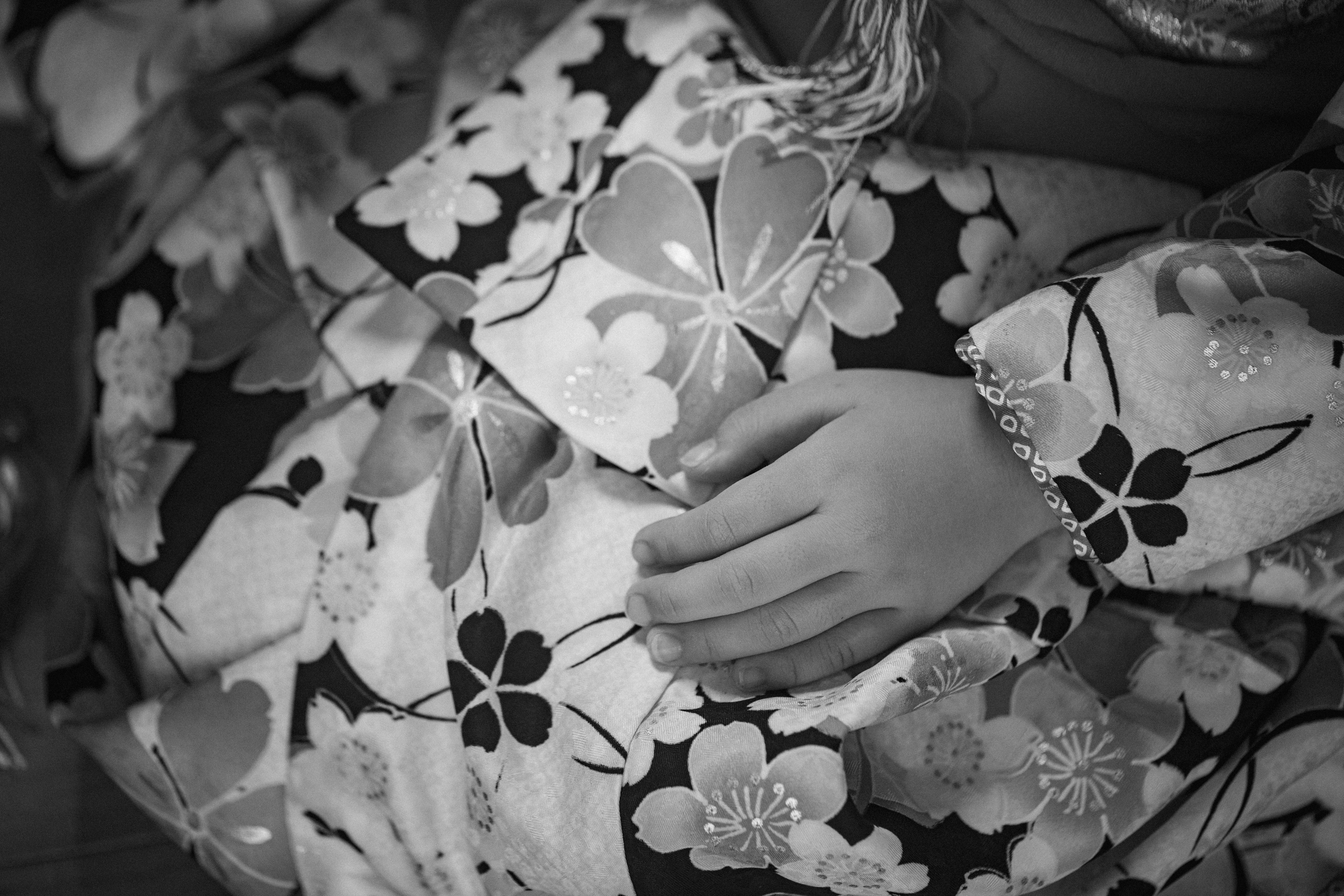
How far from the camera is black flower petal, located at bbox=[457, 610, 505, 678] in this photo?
1.82ft

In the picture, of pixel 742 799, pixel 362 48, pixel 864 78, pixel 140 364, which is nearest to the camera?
pixel 742 799

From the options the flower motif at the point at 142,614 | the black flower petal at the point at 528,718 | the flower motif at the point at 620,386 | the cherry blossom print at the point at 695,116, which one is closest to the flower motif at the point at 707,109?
the cherry blossom print at the point at 695,116

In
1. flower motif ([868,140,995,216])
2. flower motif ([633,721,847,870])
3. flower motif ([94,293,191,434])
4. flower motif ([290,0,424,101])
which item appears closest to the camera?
flower motif ([633,721,847,870])

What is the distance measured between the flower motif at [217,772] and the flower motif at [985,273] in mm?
457

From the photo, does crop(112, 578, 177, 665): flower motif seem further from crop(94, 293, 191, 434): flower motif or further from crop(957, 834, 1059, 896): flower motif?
crop(957, 834, 1059, 896): flower motif

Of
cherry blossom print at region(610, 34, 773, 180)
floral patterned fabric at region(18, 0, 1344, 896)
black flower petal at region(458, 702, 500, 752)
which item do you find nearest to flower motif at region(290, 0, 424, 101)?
floral patterned fabric at region(18, 0, 1344, 896)

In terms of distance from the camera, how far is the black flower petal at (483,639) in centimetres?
56

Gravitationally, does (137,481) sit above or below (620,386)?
below

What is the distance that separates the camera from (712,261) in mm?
582

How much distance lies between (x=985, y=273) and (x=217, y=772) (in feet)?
1.73

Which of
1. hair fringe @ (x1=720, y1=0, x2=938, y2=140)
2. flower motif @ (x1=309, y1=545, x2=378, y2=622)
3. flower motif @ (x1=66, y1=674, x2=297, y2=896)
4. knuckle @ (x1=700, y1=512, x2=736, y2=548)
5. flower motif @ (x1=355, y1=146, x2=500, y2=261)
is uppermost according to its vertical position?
hair fringe @ (x1=720, y1=0, x2=938, y2=140)

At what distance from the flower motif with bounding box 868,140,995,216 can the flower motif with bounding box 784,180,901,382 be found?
2cm

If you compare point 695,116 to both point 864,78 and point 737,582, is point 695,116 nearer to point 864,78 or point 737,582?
point 864,78

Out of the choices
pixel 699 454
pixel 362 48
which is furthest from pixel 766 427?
pixel 362 48
